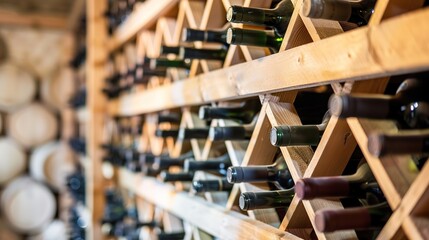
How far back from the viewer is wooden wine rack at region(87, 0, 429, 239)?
452 mm

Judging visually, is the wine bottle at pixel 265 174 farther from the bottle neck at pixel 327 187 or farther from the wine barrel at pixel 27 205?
the wine barrel at pixel 27 205

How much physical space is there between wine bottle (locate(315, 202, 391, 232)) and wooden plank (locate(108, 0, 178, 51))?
2.64ft

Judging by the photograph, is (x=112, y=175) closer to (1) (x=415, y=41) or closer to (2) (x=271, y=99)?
(2) (x=271, y=99)

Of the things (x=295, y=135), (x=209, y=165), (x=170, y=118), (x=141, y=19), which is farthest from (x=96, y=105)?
(x=295, y=135)

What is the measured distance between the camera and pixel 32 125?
9.65 feet

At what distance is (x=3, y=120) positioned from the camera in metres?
2.91

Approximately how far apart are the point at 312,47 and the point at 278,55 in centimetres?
8

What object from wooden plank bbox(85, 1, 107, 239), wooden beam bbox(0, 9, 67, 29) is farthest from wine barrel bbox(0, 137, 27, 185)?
wooden plank bbox(85, 1, 107, 239)

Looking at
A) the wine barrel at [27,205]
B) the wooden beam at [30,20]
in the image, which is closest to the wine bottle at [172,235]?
→ the wine barrel at [27,205]

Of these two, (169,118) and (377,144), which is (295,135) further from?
(169,118)

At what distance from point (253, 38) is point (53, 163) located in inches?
96.5

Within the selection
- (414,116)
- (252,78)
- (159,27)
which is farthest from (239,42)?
(159,27)

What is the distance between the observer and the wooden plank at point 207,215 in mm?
710

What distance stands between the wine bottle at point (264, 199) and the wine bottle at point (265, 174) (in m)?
0.03
